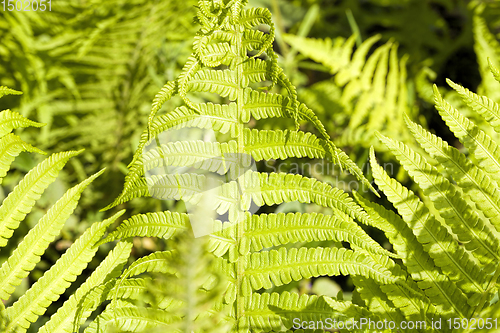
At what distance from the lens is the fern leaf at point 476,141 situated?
801 mm

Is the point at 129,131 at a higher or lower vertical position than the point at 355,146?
higher

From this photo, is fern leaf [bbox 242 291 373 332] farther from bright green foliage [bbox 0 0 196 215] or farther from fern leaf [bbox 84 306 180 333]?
bright green foliage [bbox 0 0 196 215]

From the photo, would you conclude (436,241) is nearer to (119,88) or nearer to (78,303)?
(78,303)

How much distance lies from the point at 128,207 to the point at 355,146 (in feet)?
3.80

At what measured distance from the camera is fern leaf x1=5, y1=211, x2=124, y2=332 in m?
0.75

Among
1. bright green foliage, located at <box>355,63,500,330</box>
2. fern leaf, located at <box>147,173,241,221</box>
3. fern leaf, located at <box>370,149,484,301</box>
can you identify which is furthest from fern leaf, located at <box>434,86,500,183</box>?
fern leaf, located at <box>147,173,241,221</box>

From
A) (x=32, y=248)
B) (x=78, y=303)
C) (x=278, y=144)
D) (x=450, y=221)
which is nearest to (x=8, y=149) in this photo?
(x=32, y=248)

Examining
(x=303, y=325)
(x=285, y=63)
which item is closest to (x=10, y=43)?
(x=285, y=63)

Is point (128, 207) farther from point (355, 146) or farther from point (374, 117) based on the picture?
point (374, 117)

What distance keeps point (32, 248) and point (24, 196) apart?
0.11m

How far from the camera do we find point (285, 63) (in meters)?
2.07

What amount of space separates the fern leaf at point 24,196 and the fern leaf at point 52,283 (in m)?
0.12

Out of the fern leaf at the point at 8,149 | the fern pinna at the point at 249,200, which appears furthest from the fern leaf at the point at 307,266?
the fern leaf at the point at 8,149

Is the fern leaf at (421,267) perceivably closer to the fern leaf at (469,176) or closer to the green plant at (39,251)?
the fern leaf at (469,176)
